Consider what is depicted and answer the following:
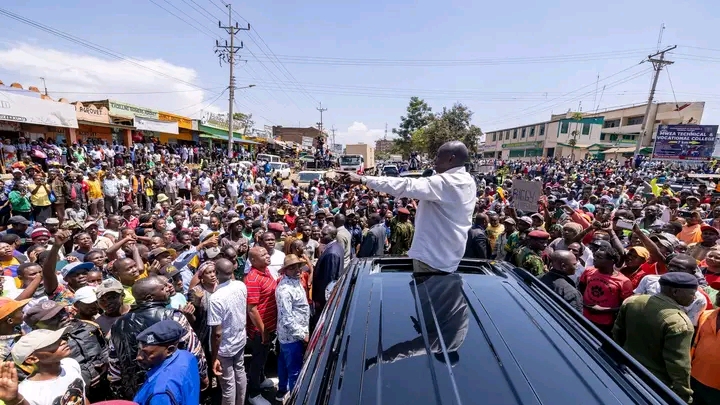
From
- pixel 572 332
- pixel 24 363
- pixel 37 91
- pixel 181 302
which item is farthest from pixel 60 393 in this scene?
pixel 37 91

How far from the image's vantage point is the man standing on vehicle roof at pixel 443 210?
2.35 metres

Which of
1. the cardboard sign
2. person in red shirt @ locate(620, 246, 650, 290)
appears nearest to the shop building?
the cardboard sign

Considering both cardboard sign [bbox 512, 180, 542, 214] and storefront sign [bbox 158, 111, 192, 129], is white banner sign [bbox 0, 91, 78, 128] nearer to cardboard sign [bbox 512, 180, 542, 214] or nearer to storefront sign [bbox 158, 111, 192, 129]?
storefront sign [bbox 158, 111, 192, 129]

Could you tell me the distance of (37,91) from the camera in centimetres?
1634

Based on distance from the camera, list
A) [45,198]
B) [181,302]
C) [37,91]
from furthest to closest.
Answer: [37,91]
[45,198]
[181,302]

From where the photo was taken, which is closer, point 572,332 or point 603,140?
point 572,332

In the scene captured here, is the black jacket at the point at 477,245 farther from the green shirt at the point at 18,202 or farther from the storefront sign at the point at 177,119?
the storefront sign at the point at 177,119

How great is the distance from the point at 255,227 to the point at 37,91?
1670 centimetres

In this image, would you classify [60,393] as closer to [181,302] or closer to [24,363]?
[24,363]

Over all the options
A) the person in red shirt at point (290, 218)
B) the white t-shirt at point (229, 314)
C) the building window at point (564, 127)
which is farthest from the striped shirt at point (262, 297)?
the building window at point (564, 127)

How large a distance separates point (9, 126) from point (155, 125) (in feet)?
27.0

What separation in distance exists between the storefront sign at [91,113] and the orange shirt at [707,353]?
22692 millimetres

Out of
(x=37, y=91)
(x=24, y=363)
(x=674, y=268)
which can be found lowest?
(x=24, y=363)

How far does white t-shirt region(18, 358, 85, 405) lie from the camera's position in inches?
85.4
